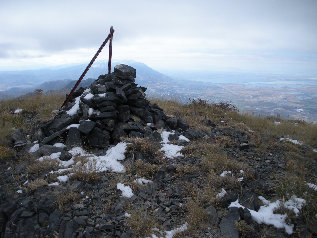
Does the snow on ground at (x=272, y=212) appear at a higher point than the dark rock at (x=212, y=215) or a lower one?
higher

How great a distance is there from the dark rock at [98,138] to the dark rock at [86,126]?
0.63 ft

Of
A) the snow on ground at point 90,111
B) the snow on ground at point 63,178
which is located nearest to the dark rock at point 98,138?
the snow on ground at point 90,111

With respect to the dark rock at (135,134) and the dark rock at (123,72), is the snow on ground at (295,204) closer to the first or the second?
the dark rock at (135,134)

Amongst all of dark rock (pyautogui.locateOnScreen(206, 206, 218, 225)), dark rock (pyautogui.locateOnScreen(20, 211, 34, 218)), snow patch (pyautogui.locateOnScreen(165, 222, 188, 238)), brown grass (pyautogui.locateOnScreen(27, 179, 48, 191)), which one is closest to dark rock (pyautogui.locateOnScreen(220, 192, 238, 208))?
dark rock (pyautogui.locateOnScreen(206, 206, 218, 225))

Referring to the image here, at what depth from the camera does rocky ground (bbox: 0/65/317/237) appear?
16.0 feet

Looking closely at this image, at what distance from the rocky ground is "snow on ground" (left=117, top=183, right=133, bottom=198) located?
0.03 meters

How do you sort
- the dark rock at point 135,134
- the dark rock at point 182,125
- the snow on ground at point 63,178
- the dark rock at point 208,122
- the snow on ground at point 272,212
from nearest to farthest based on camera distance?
1. the snow on ground at point 272,212
2. the snow on ground at point 63,178
3. the dark rock at point 135,134
4. the dark rock at point 182,125
5. the dark rock at point 208,122

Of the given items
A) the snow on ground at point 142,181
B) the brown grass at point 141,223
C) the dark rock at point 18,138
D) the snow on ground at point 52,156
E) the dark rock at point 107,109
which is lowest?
the brown grass at point 141,223

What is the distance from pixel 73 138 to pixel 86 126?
0.60 m

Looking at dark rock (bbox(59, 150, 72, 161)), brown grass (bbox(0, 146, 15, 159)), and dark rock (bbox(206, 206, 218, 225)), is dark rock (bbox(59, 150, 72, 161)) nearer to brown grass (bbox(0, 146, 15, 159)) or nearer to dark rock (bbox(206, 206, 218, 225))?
brown grass (bbox(0, 146, 15, 159))

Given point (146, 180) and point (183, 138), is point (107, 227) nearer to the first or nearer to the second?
point (146, 180)

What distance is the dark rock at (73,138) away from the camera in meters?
8.08

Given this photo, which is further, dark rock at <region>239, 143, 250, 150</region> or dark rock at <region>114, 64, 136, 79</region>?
dark rock at <region>114, 64, 136, 79</region>

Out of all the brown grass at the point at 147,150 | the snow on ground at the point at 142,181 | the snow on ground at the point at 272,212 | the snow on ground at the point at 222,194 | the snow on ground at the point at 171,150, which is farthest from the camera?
the snow on ground at the point at 171,150
